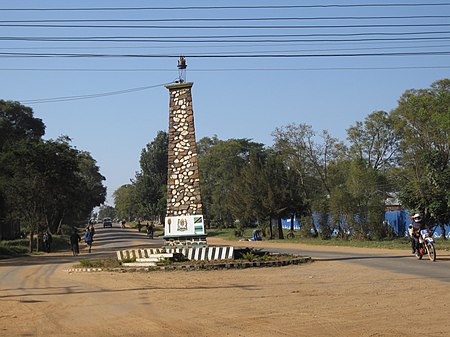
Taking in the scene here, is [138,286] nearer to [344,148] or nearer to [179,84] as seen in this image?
[179,84]

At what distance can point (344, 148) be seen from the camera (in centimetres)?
7344

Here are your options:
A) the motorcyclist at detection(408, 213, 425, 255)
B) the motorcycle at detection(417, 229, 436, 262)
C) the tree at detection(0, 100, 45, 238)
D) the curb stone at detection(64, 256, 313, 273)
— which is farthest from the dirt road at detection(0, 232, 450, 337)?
the tree at detection(0, 100, 45, 238)

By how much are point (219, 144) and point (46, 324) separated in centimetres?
9272

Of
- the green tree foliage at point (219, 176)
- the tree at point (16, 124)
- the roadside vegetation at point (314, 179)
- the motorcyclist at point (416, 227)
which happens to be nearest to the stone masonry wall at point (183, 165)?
the motorcyclist at point (416, 227)

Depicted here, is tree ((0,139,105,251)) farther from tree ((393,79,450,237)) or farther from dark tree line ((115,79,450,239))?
tree ((393,79,450,237))

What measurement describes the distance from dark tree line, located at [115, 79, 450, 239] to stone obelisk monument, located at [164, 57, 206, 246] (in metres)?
19.4

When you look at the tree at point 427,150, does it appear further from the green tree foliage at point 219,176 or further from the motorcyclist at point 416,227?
the green tree foliage at point 219,176

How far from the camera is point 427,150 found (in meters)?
44.1

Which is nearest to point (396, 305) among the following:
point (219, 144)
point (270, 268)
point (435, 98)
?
point (270, 268)

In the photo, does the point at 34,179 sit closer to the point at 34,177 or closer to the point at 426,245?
the point at 34,177

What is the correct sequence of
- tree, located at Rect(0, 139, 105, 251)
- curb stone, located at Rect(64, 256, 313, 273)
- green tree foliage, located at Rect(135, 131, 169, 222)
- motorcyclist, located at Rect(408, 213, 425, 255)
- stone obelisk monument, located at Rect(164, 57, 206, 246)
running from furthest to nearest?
green tree foliage, located at Rect(135, 131, 169, 222)
tree, located at Rect(0, 139, 105, 251)
stone obelisk monument, located at Rect(164, 57, 206, 246)
motorcyclist, located at Rect(408, 213, 425, 255)
curb stone, located at Rect(64, 256, 313, 273)

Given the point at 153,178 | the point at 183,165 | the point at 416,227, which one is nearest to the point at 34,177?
the point at 183,165

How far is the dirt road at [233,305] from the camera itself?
998cm

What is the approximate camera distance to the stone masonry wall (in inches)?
1092
